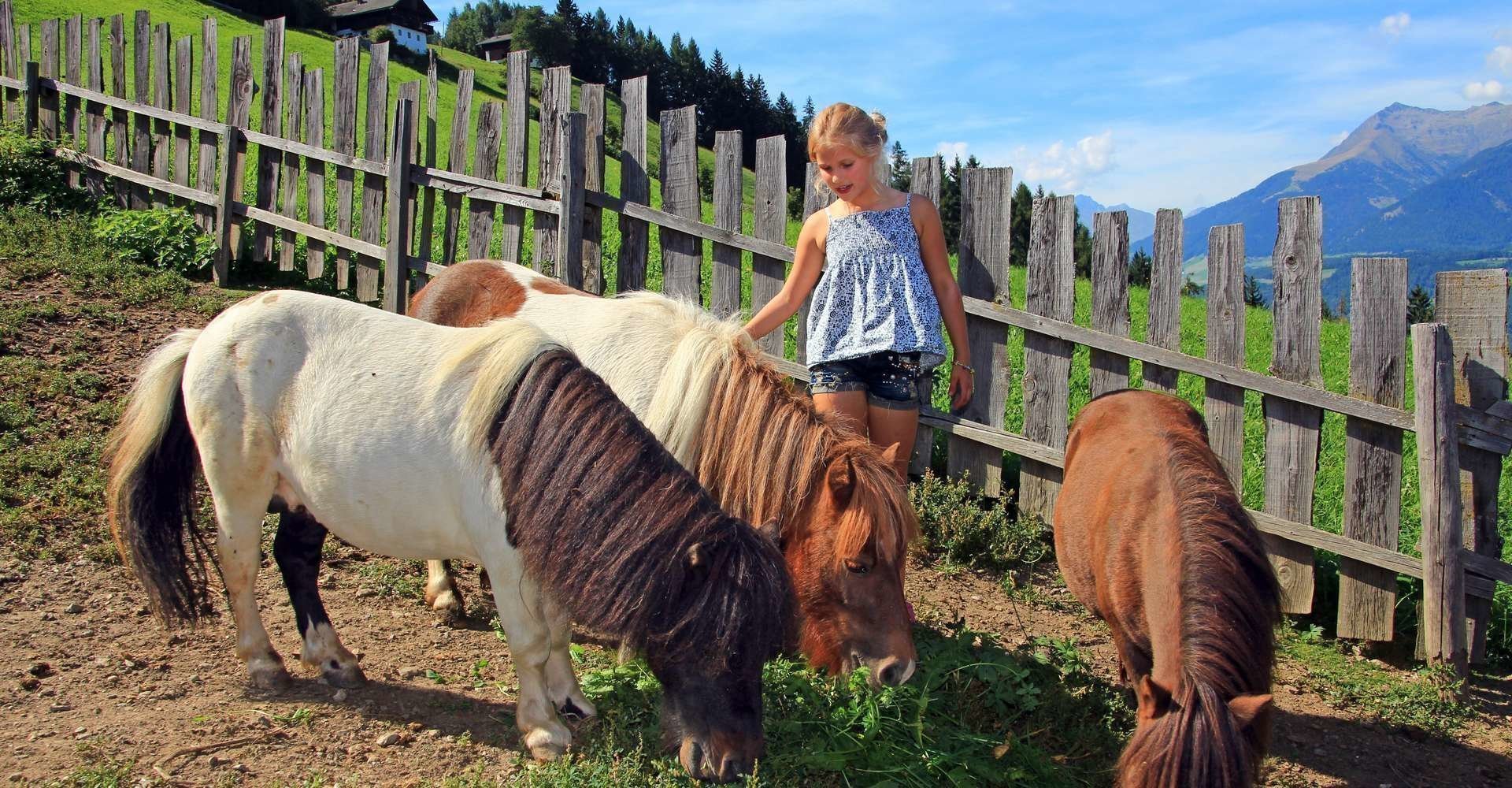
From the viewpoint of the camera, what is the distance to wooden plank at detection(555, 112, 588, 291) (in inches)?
259

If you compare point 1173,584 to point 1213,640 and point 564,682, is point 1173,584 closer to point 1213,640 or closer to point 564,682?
point 1213,640

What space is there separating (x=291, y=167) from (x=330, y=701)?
22.8ft

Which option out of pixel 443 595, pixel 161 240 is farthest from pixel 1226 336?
pixel 161 240

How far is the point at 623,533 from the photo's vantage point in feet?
9.09

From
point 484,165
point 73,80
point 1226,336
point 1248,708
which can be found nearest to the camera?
point 1248,708

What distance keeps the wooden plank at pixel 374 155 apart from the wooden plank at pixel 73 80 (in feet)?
15.6

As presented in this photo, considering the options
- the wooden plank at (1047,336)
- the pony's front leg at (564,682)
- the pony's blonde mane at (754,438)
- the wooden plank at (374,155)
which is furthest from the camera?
the wooden plank at (374,155)

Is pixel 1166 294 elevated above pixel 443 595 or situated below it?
above

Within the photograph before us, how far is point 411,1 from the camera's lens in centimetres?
6284

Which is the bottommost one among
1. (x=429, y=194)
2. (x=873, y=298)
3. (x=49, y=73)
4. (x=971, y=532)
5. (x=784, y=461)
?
(x=971, y=532)

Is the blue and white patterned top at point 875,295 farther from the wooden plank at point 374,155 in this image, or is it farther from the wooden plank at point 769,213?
the wooden plank at point 374,155

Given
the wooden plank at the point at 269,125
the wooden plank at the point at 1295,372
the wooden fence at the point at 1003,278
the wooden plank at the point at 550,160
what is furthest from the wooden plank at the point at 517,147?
the wooden plank at the point at 1295,372

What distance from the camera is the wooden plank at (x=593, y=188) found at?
22.2 feet

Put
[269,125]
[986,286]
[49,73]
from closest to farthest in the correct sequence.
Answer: [986,286] → [269,125] → [49,73]
